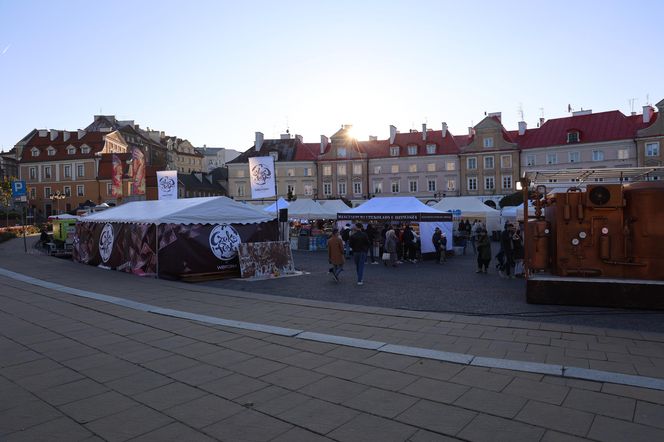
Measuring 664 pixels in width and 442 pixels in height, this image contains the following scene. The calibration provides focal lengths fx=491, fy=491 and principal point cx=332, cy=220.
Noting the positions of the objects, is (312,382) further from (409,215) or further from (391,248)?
(409,215)

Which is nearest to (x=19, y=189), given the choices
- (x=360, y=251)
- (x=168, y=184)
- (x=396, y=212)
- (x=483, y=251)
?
(x=168, y=184)

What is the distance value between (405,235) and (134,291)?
12.1 m

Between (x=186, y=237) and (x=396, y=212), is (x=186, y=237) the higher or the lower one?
the lower one

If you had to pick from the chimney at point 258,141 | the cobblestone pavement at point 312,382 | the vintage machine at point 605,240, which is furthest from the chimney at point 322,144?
the cobblestone pavement at point 312,382

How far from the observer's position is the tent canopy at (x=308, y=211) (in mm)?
31312

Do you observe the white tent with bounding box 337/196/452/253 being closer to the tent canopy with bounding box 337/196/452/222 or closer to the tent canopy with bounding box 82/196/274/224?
the tent canopy with bounding box 337/196/452/222

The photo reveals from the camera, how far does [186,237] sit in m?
15.6

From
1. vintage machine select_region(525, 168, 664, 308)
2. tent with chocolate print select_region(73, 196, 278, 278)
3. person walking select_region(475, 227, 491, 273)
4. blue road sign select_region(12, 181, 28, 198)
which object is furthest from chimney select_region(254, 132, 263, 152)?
vintage machine select_region(525, 168, 664, 308)

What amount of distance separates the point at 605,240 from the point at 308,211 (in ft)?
76.3

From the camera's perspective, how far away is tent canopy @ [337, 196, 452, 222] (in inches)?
890

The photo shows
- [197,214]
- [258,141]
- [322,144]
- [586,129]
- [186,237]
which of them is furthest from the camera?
[258,141]

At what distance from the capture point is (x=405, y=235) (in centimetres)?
2152

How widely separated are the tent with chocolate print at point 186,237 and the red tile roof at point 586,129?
5008 cm

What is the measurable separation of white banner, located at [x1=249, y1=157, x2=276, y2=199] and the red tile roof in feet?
161
